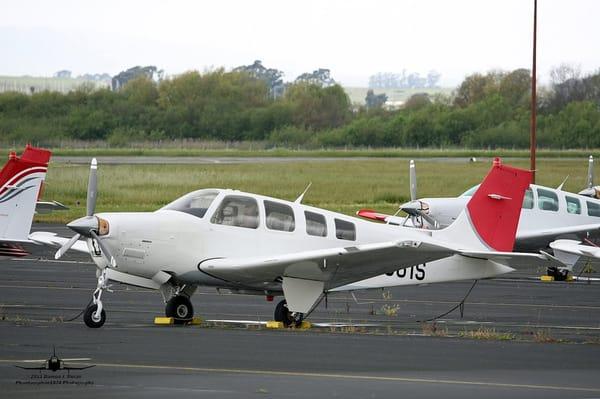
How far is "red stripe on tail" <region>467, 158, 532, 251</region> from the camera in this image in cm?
1747

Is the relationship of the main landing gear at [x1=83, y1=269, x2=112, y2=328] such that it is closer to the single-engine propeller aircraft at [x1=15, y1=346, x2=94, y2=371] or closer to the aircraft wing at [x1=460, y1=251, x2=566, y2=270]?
the single-engine propeller aircraft at [x1=15, y1=346, x2=94, y2=371]

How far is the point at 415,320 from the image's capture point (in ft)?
56.3

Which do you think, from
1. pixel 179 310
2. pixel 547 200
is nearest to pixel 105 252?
pixel 179 310

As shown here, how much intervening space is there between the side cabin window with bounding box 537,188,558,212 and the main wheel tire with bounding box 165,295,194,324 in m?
11.8

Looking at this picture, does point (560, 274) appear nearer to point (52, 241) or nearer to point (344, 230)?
point (344, 230)

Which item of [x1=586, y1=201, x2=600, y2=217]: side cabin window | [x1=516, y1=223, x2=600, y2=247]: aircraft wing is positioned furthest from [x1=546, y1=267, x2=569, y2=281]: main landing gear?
[x1=586, y1=201, x2=600, y2=217]: side cabin window

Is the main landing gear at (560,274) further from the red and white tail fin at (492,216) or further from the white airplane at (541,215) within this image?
the red and white tail fin at (492,216)

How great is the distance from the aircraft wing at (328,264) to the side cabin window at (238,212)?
0.55m

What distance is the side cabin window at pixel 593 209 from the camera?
86.0 ft

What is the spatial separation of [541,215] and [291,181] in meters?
29.7

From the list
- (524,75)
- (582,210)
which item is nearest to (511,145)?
(524,75)

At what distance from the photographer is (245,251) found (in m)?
16.0

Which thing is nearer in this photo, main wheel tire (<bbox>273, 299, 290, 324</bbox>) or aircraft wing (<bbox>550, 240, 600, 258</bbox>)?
aircraft wing (<bbox>550, 240, 600, 258</bbox>)

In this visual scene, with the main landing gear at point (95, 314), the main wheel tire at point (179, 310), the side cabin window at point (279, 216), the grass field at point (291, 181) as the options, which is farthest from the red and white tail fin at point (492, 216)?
the grass field at point (291, 181)
